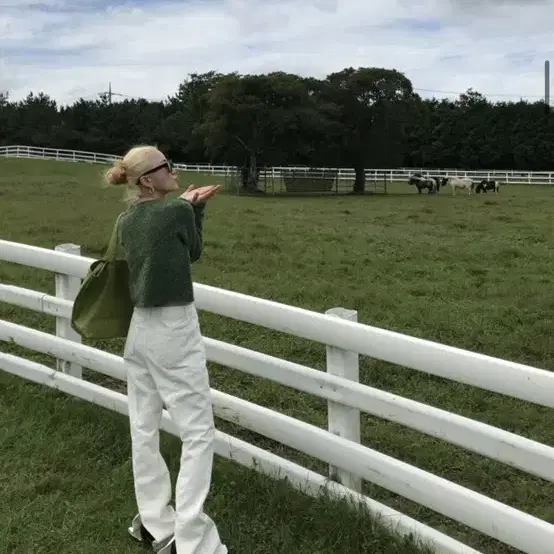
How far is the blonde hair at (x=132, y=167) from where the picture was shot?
10.8 feet

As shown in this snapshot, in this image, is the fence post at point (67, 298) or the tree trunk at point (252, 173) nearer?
the fence post at point (67, 298)

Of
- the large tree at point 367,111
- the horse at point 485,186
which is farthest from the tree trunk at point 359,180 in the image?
the horse at point 485,186

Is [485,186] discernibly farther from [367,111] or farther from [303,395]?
[303,395]

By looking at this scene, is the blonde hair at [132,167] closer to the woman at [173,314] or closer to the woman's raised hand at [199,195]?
the woman at [173,314]

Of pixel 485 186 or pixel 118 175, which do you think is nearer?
pixel 118 175

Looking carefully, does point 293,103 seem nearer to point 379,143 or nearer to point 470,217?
point 379,143

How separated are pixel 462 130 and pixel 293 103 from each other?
1508 inches

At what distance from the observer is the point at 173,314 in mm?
3367

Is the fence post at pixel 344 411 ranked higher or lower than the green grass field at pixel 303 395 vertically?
higher

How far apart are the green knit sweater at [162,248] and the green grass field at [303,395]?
123 centimetres

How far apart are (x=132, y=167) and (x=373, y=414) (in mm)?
1558

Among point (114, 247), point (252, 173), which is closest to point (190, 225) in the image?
point (114, 247)

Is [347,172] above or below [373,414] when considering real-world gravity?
above

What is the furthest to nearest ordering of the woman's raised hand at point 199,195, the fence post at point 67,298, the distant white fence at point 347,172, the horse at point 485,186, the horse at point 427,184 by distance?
the distant white fence at point 347,172 → the horse at point 427,184 → the horse at point 485,186 → the fence post at point 67,298 → the woman's raised hand at point 199,195
